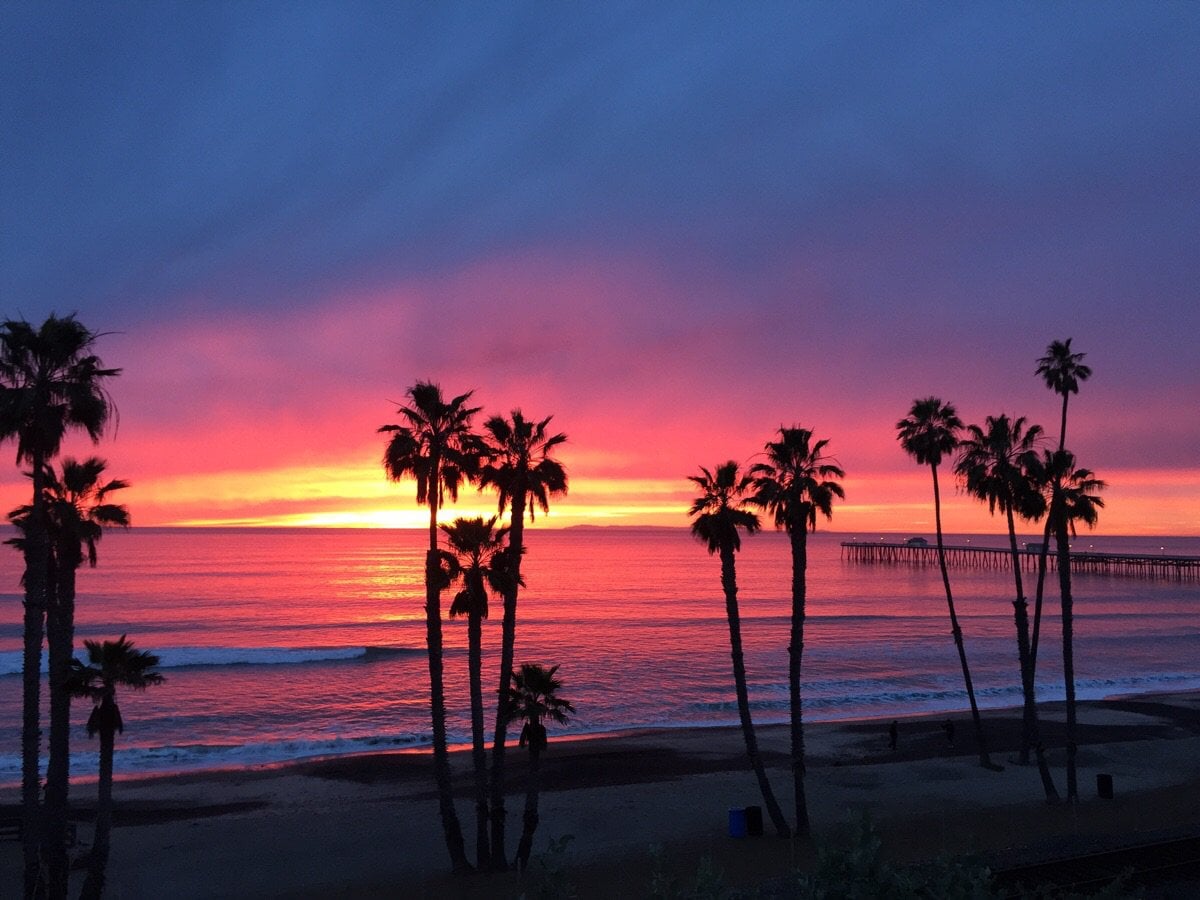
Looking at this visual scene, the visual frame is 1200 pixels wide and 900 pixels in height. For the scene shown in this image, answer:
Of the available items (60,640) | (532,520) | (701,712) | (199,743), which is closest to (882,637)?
(701,712)

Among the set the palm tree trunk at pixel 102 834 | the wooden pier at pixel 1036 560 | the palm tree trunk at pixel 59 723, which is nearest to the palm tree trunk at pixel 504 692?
the palm tree trunk at pixel 102 834

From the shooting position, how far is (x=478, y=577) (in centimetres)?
2108

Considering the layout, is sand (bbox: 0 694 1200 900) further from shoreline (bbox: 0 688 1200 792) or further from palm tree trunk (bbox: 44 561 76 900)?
palm tree trunk (bbox: 44 561 76 900)

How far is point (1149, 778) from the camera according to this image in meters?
32.6

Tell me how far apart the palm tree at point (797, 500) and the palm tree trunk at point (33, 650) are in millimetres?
16161

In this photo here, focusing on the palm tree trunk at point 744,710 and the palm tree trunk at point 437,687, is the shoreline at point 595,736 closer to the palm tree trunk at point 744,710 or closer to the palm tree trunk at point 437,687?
the palm tree trunk at point 437,687

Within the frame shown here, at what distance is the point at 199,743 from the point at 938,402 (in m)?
33.2

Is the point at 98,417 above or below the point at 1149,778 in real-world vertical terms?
above

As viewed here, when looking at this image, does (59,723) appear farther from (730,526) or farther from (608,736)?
(608,736)

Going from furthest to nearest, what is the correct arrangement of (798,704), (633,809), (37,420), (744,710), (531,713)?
(633,809), (798,704), (744,710), (531,713), (37,420)

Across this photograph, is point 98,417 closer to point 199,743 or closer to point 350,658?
point 199,743

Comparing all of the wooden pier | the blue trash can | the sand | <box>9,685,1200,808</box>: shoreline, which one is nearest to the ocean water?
<box>9,685,1200,808</box>: shoreline

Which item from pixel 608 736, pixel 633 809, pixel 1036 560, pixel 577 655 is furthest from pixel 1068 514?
pixel 1036 560

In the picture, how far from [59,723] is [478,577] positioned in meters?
8.71
